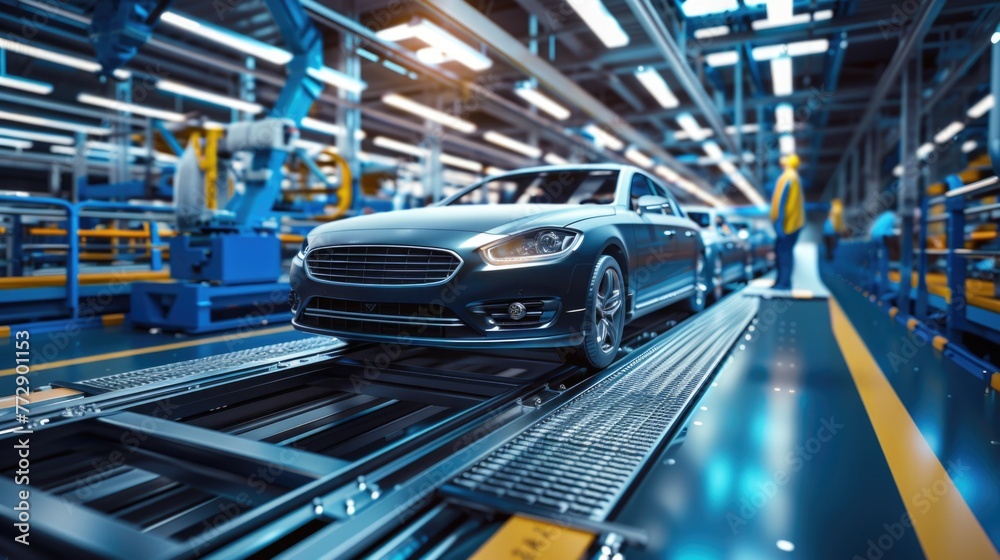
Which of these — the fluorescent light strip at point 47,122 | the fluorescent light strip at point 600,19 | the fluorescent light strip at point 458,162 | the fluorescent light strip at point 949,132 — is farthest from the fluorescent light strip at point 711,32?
the fluorescent light strip at point 47,122

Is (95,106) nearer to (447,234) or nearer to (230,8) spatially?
(230,8)

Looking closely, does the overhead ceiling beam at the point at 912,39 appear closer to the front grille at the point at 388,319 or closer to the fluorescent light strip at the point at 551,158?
the front grille at the point at 388,319

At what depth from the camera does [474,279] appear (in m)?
2.86

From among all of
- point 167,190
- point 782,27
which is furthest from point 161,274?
point 782,27

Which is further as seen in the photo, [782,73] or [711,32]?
[782,73]

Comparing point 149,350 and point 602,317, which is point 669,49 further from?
point 149,350

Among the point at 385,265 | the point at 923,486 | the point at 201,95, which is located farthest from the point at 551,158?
the point at 923,486

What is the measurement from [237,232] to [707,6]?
22.1 feet

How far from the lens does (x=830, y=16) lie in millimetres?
9805

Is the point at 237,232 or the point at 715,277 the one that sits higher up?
the point at 237,232

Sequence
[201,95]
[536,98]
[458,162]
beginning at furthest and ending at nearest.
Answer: [458,162] < [536,98] < [201,95]

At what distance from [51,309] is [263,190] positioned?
2.18 m

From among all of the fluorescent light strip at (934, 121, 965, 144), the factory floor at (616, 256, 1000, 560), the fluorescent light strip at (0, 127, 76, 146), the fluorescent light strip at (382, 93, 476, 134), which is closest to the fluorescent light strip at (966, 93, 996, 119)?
the fluorescent light strip at (934, 121, 965, 144)

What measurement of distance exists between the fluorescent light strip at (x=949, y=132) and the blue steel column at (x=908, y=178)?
20.3 ft
